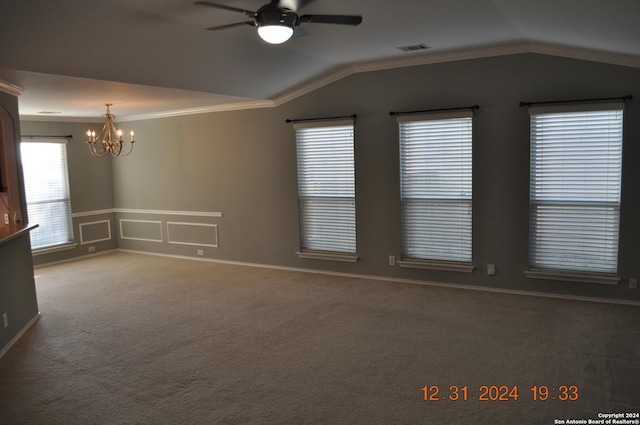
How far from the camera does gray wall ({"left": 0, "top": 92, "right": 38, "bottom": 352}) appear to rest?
445 centimetres

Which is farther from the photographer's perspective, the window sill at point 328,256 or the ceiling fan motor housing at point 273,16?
the window sill at point 328,256

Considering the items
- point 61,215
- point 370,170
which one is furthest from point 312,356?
point 61,215

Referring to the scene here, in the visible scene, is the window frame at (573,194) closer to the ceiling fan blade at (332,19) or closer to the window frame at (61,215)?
the ceiling fan blade at (332,19)

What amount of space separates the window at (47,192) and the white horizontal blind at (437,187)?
5632 mm

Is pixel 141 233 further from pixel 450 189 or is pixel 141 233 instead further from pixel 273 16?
pixel 273 16

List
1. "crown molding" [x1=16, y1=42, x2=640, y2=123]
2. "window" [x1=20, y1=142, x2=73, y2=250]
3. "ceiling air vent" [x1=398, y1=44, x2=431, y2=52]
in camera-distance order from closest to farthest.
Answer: "crown molding" [x1=16, y1=42, x2=640, y2=123], "ceiling air vent" [x1=398, y1=44, x2=431, y2=52], "window" [x1=20, y1=142, x2=73, y2=250]

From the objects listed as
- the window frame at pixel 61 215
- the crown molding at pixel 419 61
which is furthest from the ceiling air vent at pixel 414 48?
the window frame at pixel 61 215

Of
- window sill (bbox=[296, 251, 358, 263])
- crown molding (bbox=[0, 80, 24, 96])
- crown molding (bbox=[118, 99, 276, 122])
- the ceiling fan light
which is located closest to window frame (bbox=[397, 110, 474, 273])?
window sill (bbox=[296, 251, 358, 263])

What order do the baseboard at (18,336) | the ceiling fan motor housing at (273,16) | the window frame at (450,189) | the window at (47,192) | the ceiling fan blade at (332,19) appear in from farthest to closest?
the window at (47,192)
the window frame at (450,189)
the baseboard at (18,336)
the ceiling fan blade at (332,19)
the ceiling fan motor housing at (273,16)

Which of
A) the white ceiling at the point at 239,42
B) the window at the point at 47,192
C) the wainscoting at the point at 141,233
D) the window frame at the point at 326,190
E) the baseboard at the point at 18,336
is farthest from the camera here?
the wainscoting at the point at 141,233

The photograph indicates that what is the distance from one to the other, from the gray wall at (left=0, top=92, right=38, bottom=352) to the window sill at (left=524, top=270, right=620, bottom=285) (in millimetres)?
5235

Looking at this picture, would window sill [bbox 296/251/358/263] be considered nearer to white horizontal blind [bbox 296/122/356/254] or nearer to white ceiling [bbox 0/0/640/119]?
white horizontal blind [bbox 296/122/356/254]

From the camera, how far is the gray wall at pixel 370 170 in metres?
5.07

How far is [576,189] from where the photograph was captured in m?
5.10
